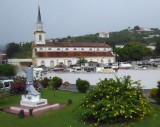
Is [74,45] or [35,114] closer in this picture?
[35,114]

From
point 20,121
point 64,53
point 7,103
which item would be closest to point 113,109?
point 20,121

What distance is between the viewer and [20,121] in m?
11.6

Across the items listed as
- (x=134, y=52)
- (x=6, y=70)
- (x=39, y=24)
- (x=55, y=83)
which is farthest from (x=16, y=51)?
(x=55, y=83)

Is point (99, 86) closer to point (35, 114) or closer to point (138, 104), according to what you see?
point (138, 104)

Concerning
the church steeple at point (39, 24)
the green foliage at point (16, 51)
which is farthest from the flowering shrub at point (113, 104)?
the green foliage at point (16, 51)

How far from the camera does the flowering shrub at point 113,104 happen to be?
10.2 metres

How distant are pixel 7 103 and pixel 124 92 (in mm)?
8390

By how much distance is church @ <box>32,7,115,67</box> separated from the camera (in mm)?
62284

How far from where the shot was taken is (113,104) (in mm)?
10258

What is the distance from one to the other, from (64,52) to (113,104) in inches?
2188

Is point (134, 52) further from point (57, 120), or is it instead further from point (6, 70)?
point (57, 120)

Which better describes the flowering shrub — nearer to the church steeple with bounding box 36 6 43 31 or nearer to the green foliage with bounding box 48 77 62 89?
the green foliage with bounding box 48 77 62 89

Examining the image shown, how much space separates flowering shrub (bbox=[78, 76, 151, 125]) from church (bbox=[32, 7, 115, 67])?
5001cm

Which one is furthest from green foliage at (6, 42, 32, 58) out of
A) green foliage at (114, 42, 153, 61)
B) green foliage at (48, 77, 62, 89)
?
green foliage at (48, 77, 62, 89)
